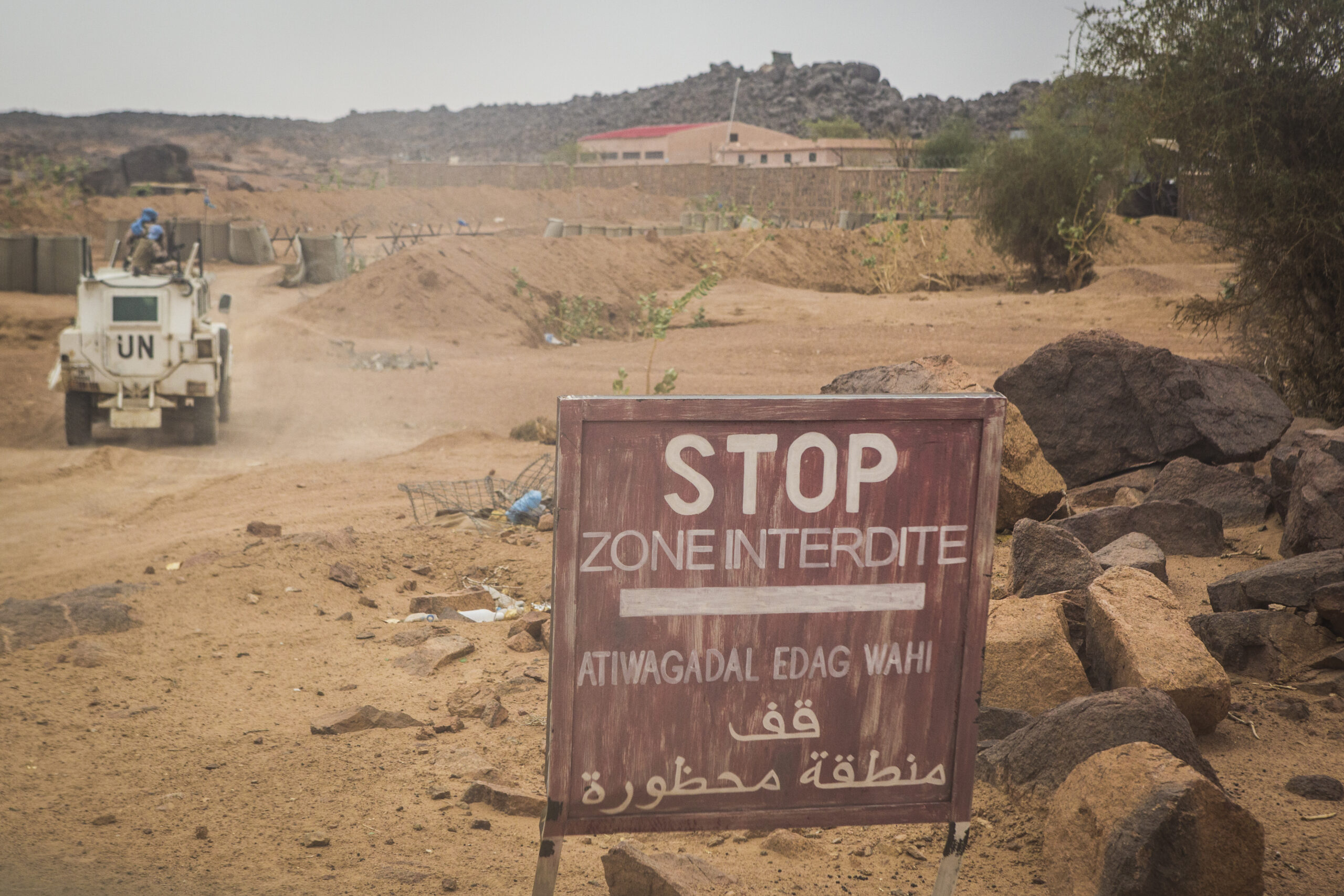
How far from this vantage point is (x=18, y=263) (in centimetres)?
2017

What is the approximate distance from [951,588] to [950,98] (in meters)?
110

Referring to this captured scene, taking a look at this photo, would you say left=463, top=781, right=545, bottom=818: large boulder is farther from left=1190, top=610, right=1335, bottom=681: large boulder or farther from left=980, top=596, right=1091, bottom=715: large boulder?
left=1190, top=610, right=1335, bottom=681: large boulder

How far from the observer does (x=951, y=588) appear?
2.49m

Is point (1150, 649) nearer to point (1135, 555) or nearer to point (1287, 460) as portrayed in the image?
point (1135, 555)

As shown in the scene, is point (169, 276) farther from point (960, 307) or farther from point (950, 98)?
point (950, 98)

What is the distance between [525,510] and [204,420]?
5914 millimetres

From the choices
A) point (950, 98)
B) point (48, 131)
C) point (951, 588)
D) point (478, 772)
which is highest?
point (950, 98)

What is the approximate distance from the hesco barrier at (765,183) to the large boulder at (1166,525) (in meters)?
18.2

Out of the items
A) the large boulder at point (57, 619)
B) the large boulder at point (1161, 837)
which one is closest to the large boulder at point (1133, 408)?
the large boulder at point (1161, 837)

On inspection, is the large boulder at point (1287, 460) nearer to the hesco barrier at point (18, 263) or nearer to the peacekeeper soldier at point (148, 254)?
the peacekeeper soldier at point (148, 254)

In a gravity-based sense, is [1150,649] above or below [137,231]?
below

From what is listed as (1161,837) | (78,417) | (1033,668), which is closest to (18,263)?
(78,417)

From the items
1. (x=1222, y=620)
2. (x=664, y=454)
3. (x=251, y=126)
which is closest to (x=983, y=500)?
(x=664, y=454)

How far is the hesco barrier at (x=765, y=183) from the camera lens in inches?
1307
